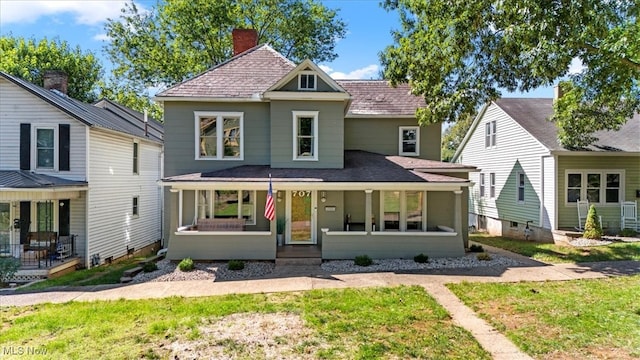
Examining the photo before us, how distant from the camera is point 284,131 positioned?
44.9 ft

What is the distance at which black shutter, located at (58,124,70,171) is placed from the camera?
13.9 meters

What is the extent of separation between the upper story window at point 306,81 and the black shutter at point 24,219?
36.1 feet

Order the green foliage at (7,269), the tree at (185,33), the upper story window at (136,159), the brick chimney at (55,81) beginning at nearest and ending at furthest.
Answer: the green foliage at (7,269)
the upper story window at (136,159)
the brick chimney at (55,81)
the tree at (185,33)

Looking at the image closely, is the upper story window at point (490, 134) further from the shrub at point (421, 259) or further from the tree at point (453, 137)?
the tree at point (453, 137)

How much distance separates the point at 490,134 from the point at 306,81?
45.2 ft

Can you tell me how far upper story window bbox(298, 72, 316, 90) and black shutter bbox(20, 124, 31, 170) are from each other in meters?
10.3

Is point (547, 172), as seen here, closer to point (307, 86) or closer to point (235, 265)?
A: point (307, 86)

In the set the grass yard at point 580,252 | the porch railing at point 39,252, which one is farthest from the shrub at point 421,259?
the porch railing at point 39,252

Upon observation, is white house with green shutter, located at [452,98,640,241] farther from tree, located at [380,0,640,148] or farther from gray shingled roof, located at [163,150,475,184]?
gray shingled roof, located at [163,150,475,184]

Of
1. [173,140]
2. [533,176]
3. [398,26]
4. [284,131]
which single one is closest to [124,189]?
[173,140]

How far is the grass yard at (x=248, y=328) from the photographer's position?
18.7 feet

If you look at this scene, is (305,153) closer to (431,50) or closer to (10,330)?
(431,50)

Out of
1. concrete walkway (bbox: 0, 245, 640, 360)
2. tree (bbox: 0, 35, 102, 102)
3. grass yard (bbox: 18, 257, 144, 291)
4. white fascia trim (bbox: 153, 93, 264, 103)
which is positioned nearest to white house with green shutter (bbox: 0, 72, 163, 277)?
grass yard (bbox: 18, 257, 144, 291)

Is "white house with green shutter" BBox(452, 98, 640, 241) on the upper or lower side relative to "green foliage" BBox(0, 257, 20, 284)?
upper
